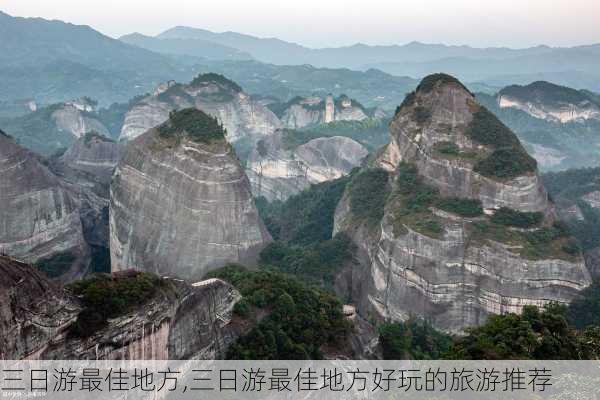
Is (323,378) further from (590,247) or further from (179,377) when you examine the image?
(590,247)

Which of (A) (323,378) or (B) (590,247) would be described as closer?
(A) (323,378)

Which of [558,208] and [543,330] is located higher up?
[543,330]

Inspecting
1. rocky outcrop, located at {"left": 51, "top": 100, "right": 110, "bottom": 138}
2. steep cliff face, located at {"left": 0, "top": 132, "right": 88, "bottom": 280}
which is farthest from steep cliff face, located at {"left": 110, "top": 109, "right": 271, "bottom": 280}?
rocky outcrop, located at {"left": 51, "top": 100, "right": 110, "bottom": 138}

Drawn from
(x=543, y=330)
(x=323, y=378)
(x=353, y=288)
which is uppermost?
(x=543, y=330)

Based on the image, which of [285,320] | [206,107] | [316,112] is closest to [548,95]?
[316,112]

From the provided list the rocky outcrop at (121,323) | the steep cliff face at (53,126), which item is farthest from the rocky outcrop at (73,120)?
the rocky outcrop at (121,323)

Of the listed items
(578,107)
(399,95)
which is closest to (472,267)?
(578,107)

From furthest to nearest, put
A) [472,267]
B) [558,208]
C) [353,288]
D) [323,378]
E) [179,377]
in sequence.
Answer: [558,208], [353,288], [472,267], [323,378], [179,377]
